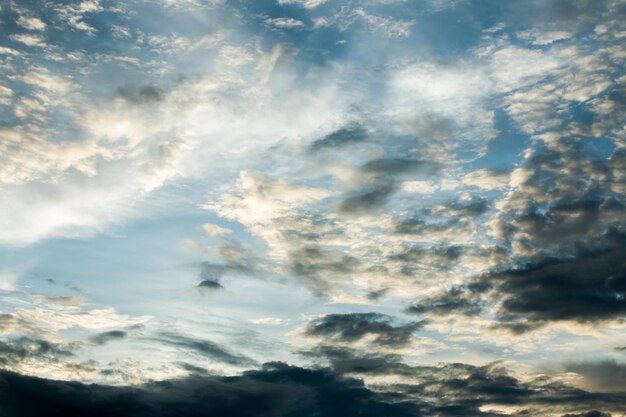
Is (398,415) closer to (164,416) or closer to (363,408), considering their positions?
(363,408)

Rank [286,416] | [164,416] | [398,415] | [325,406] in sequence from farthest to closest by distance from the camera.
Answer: [164,416] < [286,416] < [325,406] < [398,415]

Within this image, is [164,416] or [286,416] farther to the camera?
[164,416]

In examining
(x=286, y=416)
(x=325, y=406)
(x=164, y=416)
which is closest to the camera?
(x=325, y=406)

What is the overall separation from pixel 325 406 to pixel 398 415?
89.2 feet

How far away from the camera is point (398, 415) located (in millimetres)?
143250

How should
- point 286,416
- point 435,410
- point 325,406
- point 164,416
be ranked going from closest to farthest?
point 435,410 < point 325,406 < point 286,416 < point 164,416

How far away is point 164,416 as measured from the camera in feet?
629

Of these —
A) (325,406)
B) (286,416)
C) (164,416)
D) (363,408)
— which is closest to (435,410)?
(363,408)

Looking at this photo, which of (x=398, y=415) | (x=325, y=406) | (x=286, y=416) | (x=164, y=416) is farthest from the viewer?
(x=164, y=416)

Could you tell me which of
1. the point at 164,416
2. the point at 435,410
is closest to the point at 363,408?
the point at 435,410

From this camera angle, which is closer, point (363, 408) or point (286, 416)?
point (363, 408)

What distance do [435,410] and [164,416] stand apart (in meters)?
122

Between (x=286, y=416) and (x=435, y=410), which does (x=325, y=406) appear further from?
(x=435, y=410)

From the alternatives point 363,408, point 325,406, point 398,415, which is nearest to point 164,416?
point 325,406
